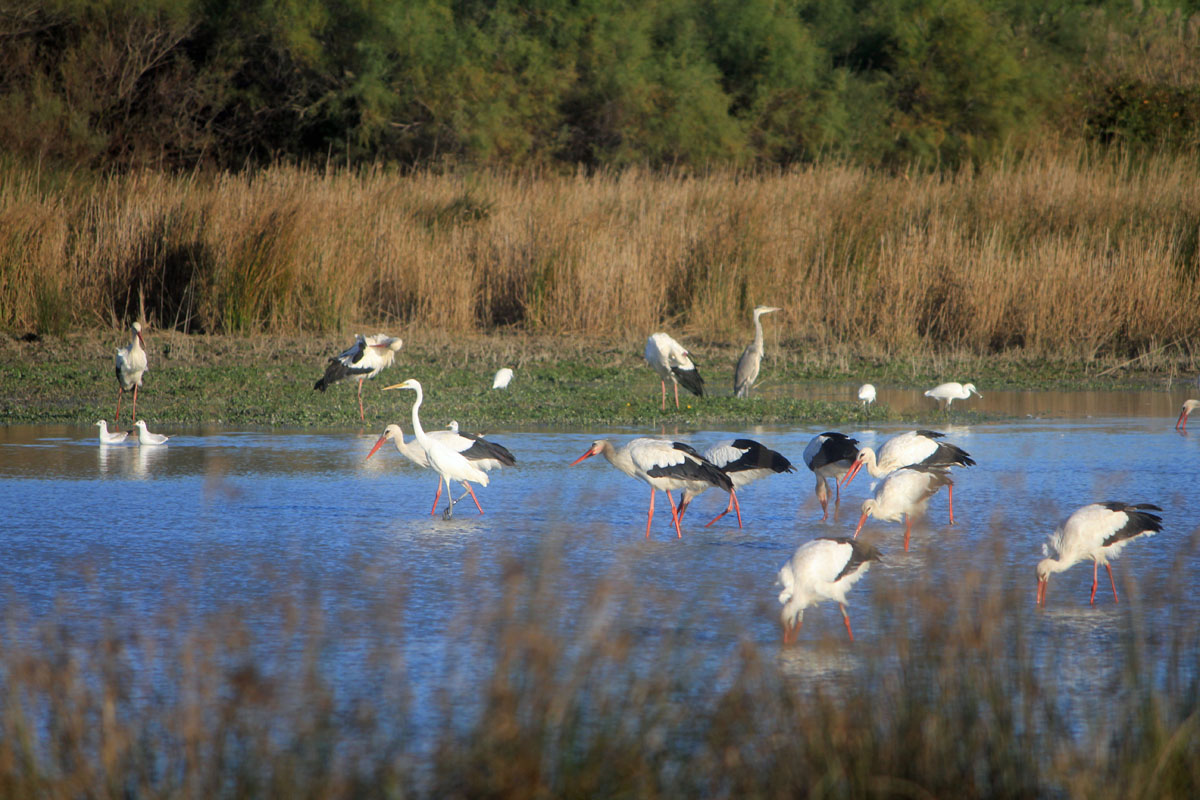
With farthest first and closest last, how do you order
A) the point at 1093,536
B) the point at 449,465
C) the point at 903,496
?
the point at 449,465
the point at 903,496
the point at 1093,536

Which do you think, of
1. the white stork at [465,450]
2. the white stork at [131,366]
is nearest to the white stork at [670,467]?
the white stork at [465,450]

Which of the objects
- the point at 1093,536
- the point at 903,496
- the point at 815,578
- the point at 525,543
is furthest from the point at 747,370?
the point at 815,578

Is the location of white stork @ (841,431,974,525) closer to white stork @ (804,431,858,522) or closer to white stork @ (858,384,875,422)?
white stork @ (804,431,858,522)

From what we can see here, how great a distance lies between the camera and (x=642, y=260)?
15.8 meters

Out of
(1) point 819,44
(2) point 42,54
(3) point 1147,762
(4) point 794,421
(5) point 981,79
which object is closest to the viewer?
(3) point 1147,762

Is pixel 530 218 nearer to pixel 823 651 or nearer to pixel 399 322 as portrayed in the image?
pixel 399 322

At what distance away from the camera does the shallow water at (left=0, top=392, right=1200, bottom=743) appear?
4559mm

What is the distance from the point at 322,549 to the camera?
5.77 metres

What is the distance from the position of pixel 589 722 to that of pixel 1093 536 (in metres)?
2.51

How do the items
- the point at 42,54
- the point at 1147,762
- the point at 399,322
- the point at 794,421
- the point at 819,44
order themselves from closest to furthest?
the point at 1147,762 < the point at 794,421 < the point at 399,322 < the point at 42,54 < the point at 819,44

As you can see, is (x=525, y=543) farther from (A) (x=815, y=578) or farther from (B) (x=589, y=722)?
(B) (x=589, y=722)

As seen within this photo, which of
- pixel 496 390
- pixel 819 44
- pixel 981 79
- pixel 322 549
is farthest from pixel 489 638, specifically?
pixel 819 44

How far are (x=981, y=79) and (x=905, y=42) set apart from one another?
2.65 metres

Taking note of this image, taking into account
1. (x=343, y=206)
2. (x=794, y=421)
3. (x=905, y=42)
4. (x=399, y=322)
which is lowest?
(x=794, y=421)
